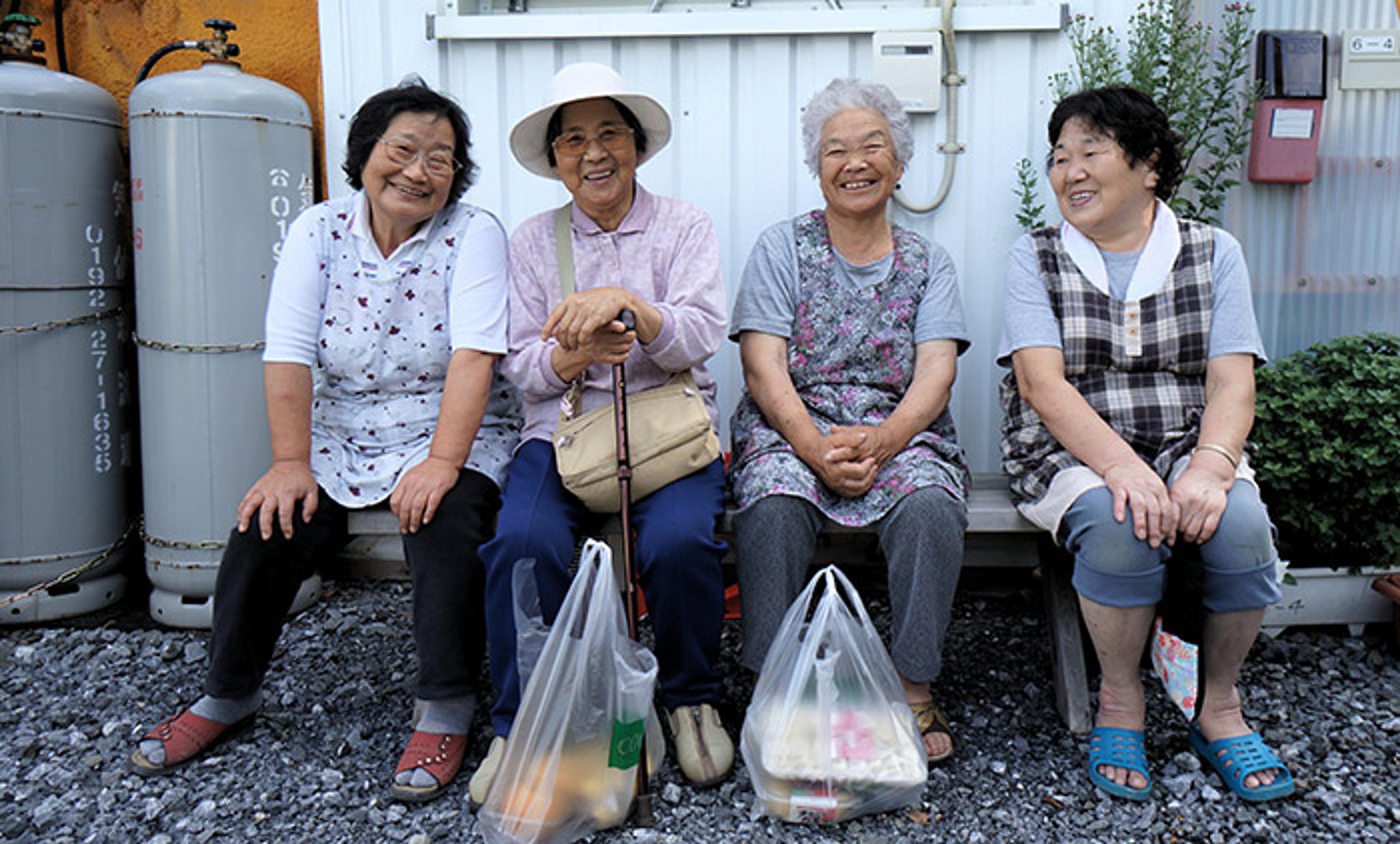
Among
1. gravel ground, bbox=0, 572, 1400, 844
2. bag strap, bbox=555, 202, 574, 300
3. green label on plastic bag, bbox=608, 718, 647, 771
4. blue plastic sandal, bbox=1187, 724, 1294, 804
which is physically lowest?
gravel ground, bbox=0, 572, 1400, 844

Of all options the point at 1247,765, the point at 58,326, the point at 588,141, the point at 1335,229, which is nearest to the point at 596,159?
the point at 588,141

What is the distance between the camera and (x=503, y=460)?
3039 mm

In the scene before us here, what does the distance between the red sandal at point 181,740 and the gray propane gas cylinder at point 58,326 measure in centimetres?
116

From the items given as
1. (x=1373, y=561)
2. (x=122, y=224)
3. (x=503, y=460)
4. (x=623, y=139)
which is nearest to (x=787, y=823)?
(x=503, y=460)

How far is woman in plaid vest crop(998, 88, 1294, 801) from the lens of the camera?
8.80 ft

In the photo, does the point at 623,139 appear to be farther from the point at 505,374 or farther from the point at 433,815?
the point at 433,815

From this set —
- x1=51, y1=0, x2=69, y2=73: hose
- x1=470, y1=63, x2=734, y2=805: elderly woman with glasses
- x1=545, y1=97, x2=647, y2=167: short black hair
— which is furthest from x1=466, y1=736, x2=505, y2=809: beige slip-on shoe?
x1=51, y1=0, x2=69, y2=73: hose

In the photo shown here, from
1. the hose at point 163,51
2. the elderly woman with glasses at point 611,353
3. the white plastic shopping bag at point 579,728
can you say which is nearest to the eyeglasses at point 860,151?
the elderly woman with glasses at point 611,353

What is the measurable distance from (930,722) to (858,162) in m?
1.44

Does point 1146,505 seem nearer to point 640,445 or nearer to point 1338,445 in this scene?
point 1338,445

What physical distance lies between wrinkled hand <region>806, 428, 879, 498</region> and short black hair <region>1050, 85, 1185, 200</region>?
0.97 m

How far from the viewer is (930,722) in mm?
2879

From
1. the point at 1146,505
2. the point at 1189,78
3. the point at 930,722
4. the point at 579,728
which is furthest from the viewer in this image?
the point at 1189,78

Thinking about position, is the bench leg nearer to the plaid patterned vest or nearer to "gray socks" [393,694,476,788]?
the plaid patterned vest
